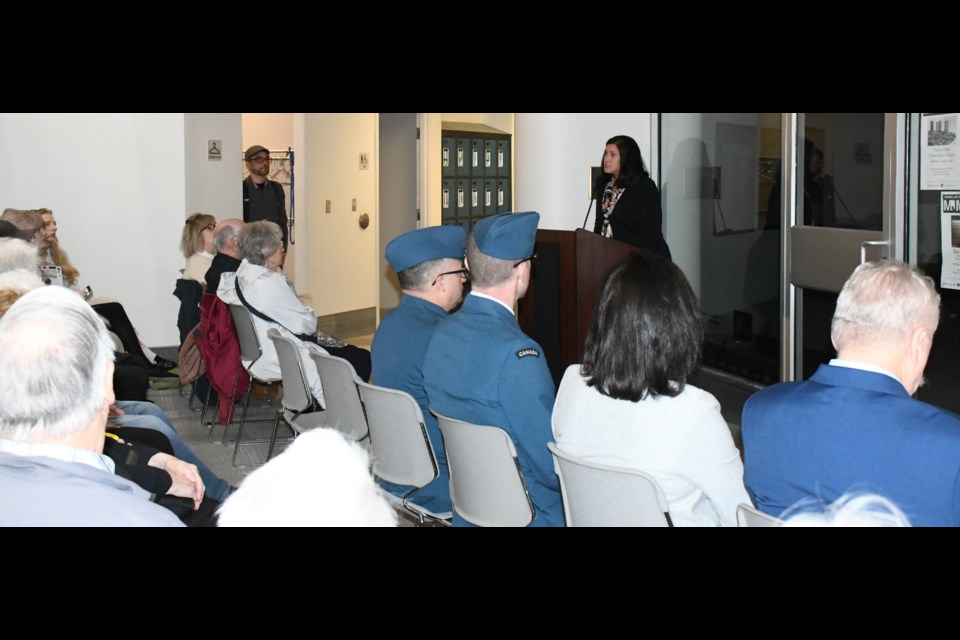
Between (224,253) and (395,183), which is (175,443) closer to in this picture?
(224,253)

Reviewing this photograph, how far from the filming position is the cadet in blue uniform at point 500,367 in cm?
263

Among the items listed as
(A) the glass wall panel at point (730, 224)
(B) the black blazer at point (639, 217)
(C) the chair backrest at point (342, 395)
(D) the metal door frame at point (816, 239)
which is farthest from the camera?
(B) the black blazer at point (639, 217)

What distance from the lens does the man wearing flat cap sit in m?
8.88

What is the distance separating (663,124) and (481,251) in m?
3.84

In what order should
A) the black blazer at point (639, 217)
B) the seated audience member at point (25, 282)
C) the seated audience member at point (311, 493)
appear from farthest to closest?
the black blazer at point (639, 217) < the seated audience member at point (25, 282) < the seated audience member at point (311, 493)

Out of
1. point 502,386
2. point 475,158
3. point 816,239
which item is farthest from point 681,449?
point 475,158

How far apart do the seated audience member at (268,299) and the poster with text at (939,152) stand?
300 cm

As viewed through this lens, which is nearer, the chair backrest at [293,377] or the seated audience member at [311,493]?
the seated audience member at [311,493]

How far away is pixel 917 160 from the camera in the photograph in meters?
4.20

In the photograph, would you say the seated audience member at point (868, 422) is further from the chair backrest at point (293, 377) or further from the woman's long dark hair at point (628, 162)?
the woman's long dark hair at point (628, 162)

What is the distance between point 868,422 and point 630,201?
155 inches

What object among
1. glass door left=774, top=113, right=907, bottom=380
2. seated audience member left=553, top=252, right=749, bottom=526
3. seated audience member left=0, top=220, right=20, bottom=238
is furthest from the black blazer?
seated audience member left=0, top=220, right=20, bottom=238

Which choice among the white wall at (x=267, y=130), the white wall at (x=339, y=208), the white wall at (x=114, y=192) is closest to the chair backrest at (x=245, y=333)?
the white wall at (x=114, y=192)
